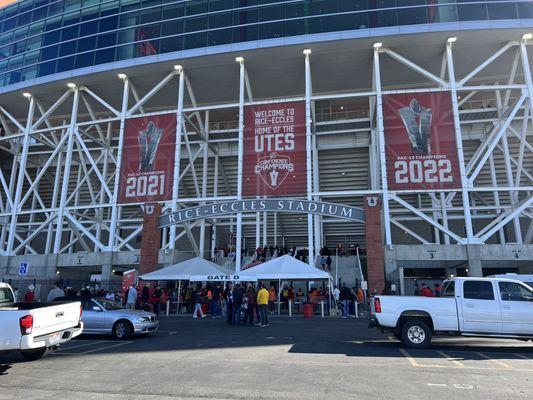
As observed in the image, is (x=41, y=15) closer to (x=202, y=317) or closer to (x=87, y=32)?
(x=87, y=32)

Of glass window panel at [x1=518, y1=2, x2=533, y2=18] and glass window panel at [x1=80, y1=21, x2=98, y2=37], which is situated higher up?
glass window panel at [x1=80, y1=21, x2=98, y2=37]

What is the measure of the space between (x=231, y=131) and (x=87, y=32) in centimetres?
1342

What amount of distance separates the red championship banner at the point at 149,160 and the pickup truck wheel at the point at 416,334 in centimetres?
1968

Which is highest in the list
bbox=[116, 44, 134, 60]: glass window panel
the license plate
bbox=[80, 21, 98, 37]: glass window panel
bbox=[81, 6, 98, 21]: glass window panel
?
bbox=[81, 6, 98, 21]: glass window panel

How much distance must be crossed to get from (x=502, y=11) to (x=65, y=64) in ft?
101

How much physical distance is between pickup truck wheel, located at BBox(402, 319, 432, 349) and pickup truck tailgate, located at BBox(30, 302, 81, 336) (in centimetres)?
810

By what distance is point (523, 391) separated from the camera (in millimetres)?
6633

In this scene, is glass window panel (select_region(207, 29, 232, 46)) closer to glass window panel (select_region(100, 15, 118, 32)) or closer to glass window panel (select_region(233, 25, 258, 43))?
glass window panel (select_region(233, 25, 258, 43))

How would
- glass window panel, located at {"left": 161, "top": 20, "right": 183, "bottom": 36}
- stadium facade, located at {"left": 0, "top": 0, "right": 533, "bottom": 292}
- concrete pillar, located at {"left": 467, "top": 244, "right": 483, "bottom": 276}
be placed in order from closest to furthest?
concrete pillar, located at {"left": 467, "top": 244, "right": 483, "bottom": 276} < stadium facade, located at {"left": 0, "top": 0, "right": 533, "bottom": 292} < glass window panel, located at {"left": 161, "top": 20, "right": 183, "bottom": 36}

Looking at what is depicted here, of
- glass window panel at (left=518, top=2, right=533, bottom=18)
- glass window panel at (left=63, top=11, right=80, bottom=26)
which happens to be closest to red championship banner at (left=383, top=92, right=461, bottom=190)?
glass window panel at (left=518, top=2, right=533, bottom=18)

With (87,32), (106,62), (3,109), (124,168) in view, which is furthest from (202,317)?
(3,109)

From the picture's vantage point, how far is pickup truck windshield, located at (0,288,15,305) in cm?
957

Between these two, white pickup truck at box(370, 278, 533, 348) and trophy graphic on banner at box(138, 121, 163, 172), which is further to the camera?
trophy graphic on banner at box(138, 121, 163, 172)

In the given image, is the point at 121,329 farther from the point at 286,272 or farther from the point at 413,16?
the point at 413,16
